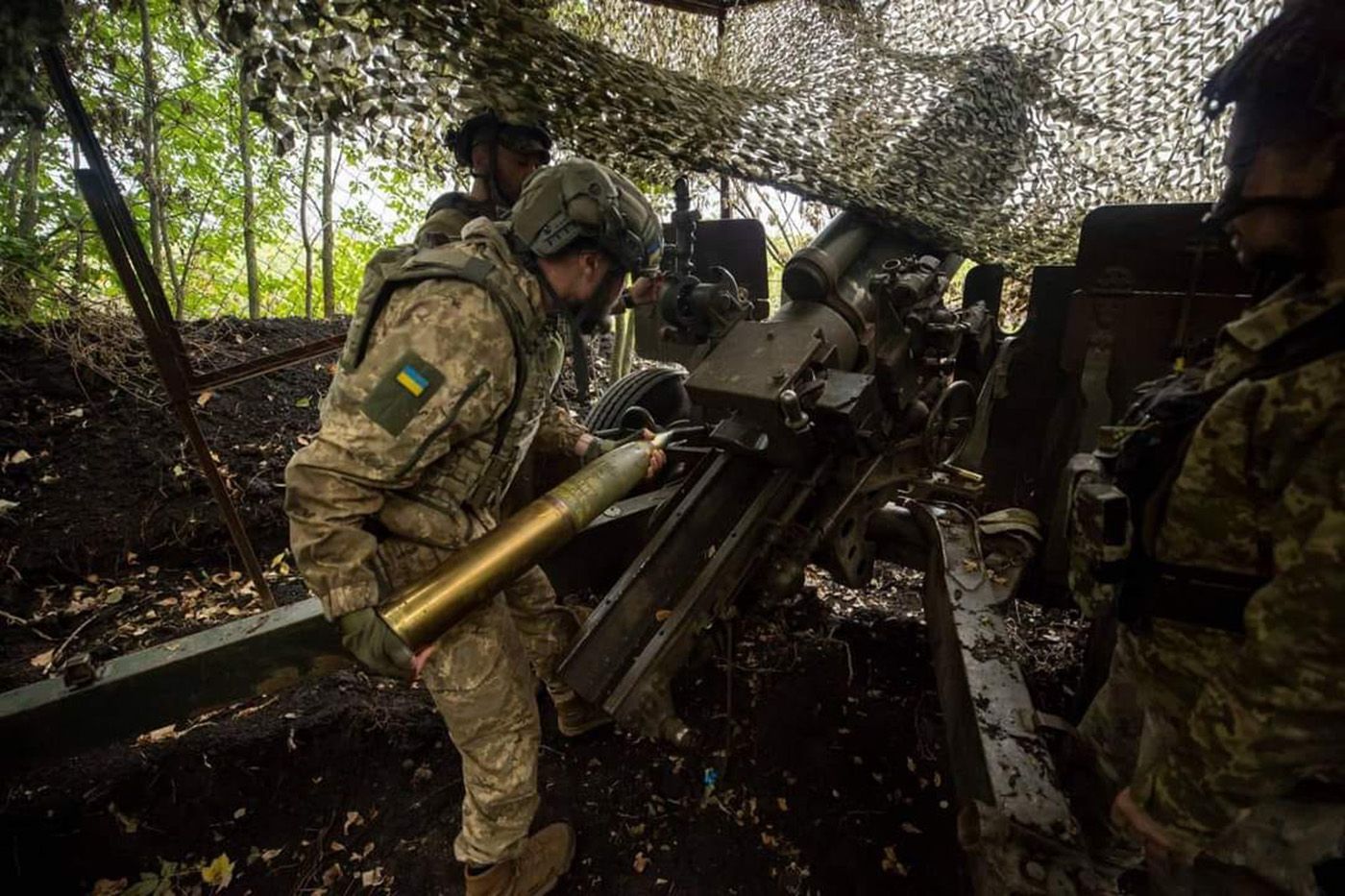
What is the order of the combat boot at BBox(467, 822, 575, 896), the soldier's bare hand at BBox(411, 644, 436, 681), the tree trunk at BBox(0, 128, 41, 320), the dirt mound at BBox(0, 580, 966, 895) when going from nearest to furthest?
the soldier's bare hand at BBox(411, 644, 436, 681) → the combat boot at BBox(467, 822, 575, 896) → the dirt mound at BBox(0, 580, 966, 895) → the tree trunk at BBox(0, 128, 41, 320)

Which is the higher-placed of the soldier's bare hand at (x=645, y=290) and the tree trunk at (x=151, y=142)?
the tree trunk at (x=151, y=142)

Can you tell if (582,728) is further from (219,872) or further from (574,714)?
(219,872)

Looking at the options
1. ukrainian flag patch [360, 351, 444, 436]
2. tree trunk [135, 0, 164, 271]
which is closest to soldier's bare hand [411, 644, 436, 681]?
ukrainian flag patch [360, 351, 444, 436]

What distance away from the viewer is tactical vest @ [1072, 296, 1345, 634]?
1.29 metres

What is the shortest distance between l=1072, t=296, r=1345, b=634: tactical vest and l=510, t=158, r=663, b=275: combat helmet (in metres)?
1.48

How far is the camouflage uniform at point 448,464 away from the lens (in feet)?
5.53

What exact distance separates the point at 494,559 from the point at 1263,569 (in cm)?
186

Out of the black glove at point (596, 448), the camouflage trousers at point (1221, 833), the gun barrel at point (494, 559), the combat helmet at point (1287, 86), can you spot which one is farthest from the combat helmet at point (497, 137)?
the camouflage trousers at point (1221, 833)

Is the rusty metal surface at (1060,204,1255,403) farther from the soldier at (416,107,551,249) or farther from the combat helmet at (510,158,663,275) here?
the soldier at (416,107,551,249)

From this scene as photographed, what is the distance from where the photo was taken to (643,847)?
252 cm

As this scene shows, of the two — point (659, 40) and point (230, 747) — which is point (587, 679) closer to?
point (230, 747)

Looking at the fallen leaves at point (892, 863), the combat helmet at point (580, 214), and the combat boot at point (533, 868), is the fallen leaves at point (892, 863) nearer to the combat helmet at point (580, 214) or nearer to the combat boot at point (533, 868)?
the combat boot at point (533, 868)

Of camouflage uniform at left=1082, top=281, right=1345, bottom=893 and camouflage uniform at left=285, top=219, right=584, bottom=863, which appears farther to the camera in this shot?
camouflage uniform at left=285, top=219, right=584, bottom=863

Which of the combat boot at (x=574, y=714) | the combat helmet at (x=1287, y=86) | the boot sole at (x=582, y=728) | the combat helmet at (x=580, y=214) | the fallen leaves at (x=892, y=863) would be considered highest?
the combat helmet at (x=1287, y=86)
